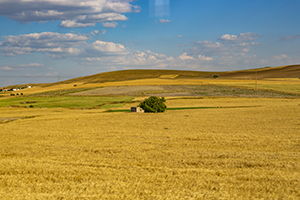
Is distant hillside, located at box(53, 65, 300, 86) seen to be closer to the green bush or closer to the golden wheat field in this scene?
the green bush

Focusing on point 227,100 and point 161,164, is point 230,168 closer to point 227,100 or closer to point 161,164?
point 161,164

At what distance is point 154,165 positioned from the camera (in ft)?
49.8

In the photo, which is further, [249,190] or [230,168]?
[230,168]

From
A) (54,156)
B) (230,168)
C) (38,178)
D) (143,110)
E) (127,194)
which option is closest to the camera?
(127,194)

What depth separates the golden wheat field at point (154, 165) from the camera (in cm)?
1153

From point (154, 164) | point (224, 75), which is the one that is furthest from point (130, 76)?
point (154, 164)

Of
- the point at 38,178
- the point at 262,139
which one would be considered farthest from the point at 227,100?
the point at 38,178

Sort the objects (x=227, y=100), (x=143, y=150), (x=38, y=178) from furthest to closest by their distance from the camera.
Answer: (x=227, y=100), (x=143, y=150), (x=38, y=178)

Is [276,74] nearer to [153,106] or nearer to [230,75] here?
[230,75]

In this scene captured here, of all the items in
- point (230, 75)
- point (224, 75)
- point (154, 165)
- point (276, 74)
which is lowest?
point (154, 165)

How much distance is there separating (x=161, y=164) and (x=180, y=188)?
143 inches

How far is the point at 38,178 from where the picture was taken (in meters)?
13.4

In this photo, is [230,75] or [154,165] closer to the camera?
[154,165]

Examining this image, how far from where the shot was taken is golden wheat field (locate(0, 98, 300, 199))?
11.5 meters
